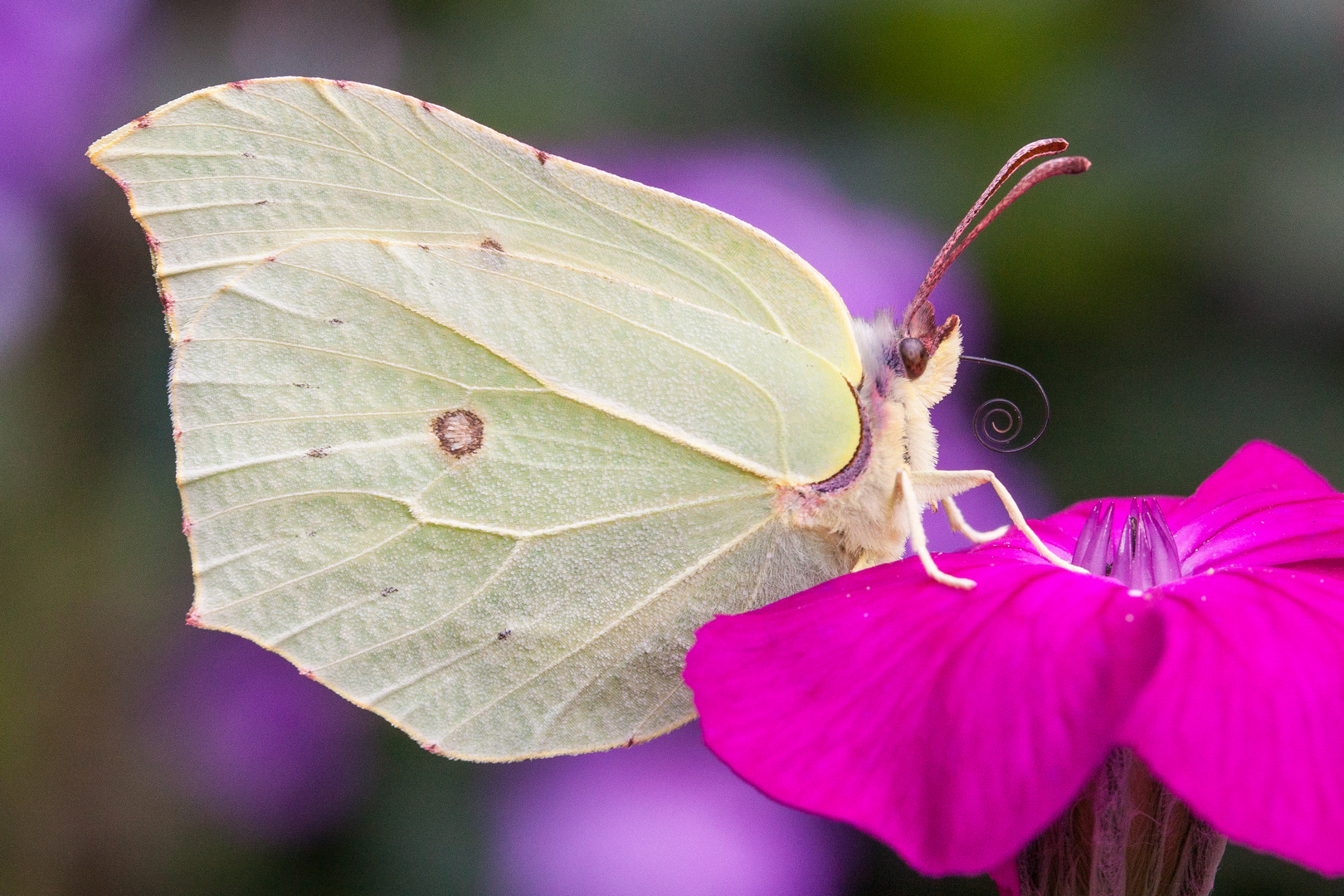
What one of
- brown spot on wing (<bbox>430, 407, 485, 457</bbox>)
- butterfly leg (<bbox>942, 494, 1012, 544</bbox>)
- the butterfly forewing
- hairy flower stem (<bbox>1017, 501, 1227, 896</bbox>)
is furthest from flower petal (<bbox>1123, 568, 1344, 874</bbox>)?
brown spot on wing (<bbox>430, 407, 485, 457</bbox>)

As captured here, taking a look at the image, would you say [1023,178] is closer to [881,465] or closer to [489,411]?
[881,465]

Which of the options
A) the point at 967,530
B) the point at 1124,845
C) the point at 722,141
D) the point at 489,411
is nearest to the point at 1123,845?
the point at 1124,845

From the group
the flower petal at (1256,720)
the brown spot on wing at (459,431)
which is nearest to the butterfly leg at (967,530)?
the flower petal at (1256,720)

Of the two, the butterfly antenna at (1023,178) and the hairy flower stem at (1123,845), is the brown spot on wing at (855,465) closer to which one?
the butterfly antenna at (1023,178)

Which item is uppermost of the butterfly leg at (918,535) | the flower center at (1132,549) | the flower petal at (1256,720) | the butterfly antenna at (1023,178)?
the butterfly antenna at (1023,178)

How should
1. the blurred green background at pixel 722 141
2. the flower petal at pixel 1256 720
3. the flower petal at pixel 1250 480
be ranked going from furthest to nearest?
1. the blurred green background at pixel 722 141
2. the flower petal at pixel 1250 480
3. the flower petal at pixel 1256 720

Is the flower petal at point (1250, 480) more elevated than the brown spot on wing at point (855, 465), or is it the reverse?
the flower petal at point (1250, 480)

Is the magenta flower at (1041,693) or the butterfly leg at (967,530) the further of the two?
the butterfly leg at (967,530)
